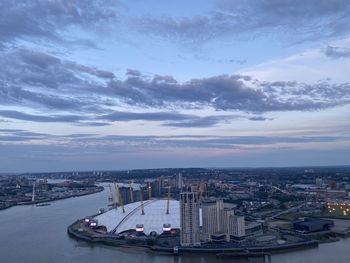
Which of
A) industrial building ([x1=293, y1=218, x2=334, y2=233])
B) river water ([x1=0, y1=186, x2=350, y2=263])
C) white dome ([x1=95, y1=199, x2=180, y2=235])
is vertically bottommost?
river water ([x1=0, y1=186, x2=350, y2=263])

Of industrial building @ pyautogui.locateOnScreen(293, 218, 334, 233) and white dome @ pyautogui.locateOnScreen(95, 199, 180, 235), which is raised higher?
white dome @ pyautogui.locateOnScreen(95, 199, 180, 235)

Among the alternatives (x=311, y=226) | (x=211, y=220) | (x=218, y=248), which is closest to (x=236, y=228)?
(x=211, y=220)

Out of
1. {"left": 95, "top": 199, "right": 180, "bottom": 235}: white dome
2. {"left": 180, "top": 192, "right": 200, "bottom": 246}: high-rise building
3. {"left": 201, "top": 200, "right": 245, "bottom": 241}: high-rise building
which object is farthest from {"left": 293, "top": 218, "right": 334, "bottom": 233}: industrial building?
{"left": 180, "top": 192, "right": 200, "bottom": 246}: high-rise building

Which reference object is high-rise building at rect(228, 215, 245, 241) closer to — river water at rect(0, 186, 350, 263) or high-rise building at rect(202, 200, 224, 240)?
high-rise building at rect(202, 200, 224, 240)

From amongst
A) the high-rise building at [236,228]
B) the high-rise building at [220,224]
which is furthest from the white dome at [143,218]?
the high-rise building at [236,228]

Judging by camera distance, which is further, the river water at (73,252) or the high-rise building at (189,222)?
the high-rise building at (189,222)

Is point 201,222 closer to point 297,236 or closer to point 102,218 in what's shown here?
point 297,236

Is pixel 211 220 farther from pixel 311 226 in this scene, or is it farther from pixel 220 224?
pixel 311 226

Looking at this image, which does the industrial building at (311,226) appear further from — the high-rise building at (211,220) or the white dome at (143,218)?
the white dome at (143,218)
